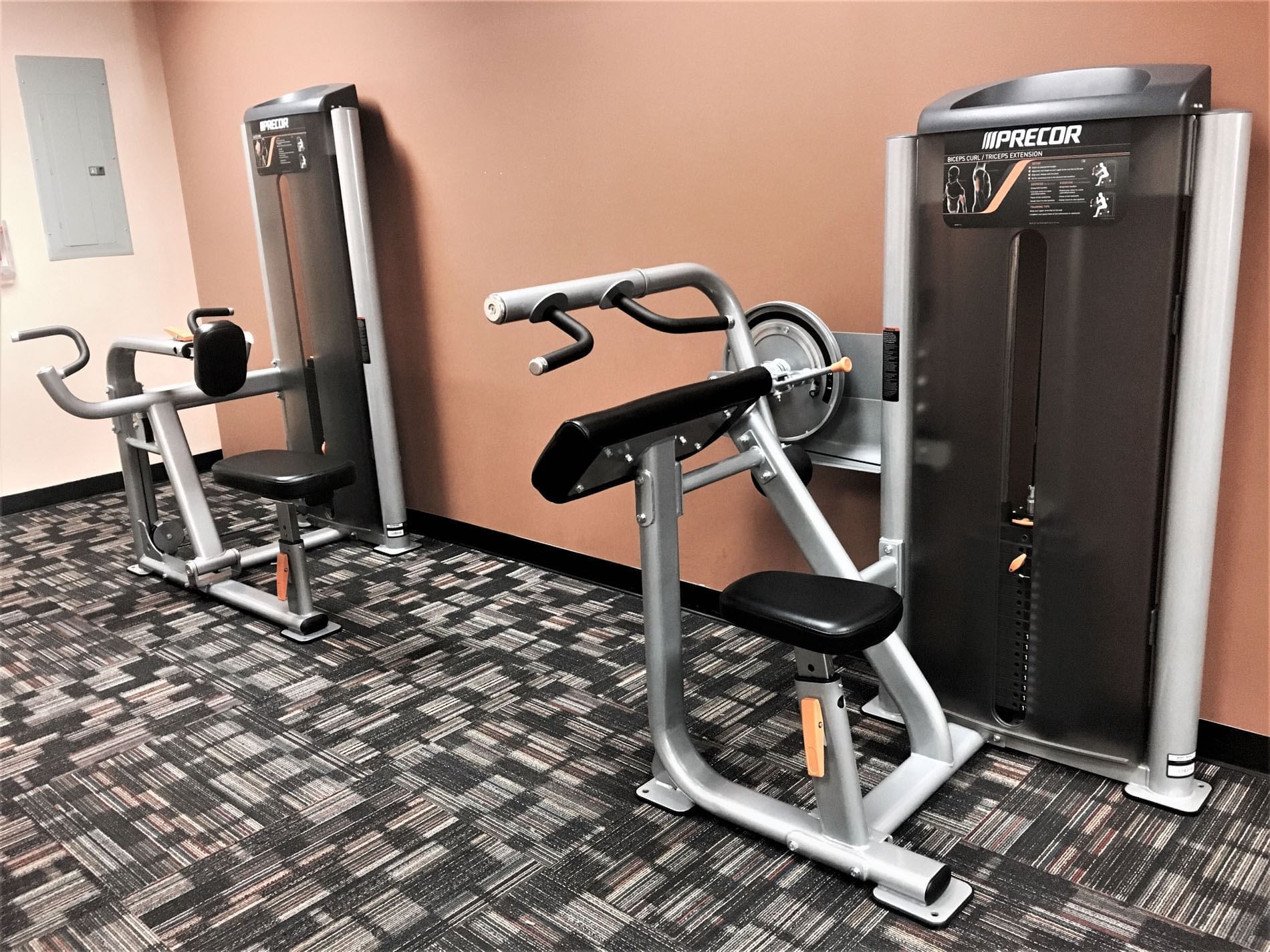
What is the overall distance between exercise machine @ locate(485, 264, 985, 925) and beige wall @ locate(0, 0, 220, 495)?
3.91 meters

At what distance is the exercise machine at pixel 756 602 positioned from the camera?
6.38 ft

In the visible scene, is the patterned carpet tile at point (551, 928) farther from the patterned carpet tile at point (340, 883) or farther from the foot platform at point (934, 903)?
the foot platform at point (934, 903)

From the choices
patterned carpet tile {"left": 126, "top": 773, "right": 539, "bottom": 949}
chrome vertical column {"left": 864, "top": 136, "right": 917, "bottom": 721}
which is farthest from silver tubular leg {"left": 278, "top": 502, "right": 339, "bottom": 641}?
chrome vertical column {"left": 864, "top": 136, "right": 917, "bottom": 721}

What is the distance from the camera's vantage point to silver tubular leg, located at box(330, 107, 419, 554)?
3863 millimetres

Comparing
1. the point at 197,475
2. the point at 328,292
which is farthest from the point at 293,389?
the point at 197,475

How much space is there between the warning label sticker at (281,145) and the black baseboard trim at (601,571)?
1.46 m

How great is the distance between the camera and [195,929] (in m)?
2.04

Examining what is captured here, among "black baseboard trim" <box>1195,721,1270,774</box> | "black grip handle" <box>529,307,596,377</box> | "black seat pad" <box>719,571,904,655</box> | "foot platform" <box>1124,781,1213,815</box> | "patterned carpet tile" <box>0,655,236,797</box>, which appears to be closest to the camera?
"black grip handle" <box>529,307,596,377</box>

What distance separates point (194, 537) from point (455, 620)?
1061 mm

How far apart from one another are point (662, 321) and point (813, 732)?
2.75ft

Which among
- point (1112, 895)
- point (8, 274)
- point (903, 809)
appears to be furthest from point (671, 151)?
point (8, 274)

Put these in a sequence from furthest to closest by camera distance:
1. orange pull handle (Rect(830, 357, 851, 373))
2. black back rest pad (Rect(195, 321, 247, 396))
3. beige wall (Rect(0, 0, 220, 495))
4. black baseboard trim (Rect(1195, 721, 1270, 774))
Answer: beige wall (Rect(0, 0, 220, 495)), black back rest pad (Rect(195, 321, 247, 396)), orange pull handle (Rect(830, 357, 851, 373)), black baseboard trim (Rect(1195, 721, 1270, 774))

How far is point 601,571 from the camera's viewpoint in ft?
12.1

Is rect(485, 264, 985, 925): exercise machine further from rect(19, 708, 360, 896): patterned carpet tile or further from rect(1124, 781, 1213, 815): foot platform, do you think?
rect(19, 708, 360, 896): patterned carpet tile
